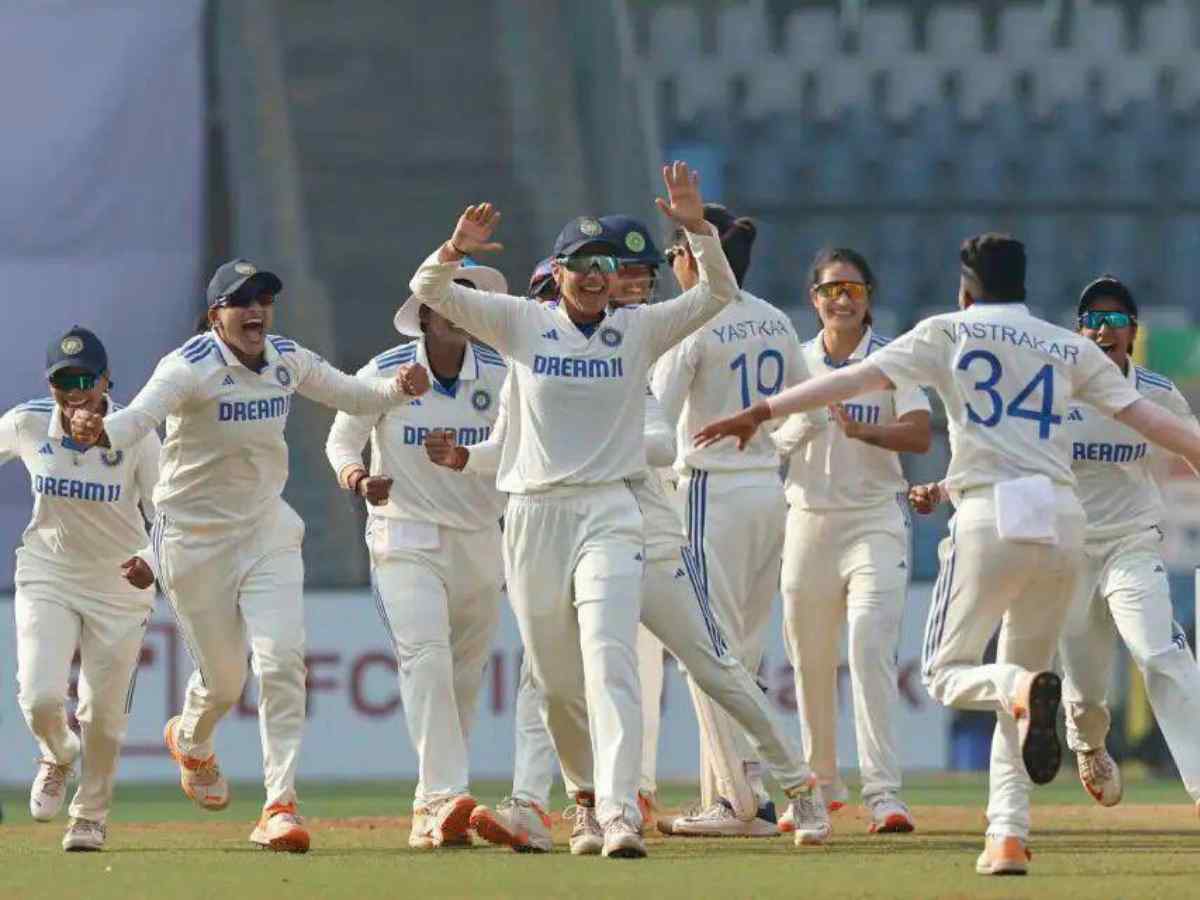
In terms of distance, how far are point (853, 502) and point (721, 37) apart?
16.3 metres

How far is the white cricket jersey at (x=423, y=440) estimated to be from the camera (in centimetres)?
1005

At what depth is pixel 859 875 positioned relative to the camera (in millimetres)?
8594

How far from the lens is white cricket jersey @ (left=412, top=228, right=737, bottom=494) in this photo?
9031 mm

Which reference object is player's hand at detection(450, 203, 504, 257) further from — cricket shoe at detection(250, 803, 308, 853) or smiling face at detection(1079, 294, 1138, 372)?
smiling face at detection(1079, 294, 1138, 372)

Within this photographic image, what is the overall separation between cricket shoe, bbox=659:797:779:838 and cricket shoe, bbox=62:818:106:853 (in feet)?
6.85

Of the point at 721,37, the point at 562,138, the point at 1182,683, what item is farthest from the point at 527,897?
the point at 721,37

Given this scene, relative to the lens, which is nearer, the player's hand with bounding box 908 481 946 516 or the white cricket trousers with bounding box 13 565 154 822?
the player's hand with bounding box 908 481 946 516

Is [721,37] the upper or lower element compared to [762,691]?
upper

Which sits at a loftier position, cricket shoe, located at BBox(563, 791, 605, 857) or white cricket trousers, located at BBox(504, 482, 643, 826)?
white cricket trousers, located at BBox(504, 482, 643, 826)

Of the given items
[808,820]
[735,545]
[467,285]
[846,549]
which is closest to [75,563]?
[467,285]

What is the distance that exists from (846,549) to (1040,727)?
304 centimetres

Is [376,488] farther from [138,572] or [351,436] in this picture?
[138,572]

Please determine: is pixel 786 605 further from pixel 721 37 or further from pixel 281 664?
pixel 721 37

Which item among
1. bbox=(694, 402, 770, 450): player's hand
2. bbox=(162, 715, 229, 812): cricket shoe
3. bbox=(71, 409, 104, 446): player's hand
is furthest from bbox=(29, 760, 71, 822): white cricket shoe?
bbox=(694, 402, 770, 450): player's hand
